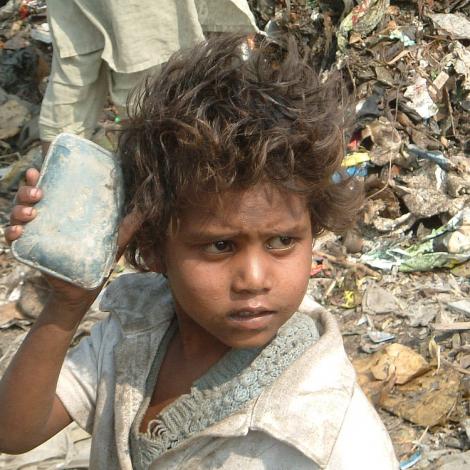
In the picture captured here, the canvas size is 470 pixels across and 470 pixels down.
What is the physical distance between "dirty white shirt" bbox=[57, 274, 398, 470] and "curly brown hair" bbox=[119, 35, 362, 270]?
8.7 inches

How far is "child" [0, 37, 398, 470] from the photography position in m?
1.38

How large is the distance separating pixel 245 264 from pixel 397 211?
10.6 ft

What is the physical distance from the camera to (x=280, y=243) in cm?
143

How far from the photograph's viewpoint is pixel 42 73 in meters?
6.43

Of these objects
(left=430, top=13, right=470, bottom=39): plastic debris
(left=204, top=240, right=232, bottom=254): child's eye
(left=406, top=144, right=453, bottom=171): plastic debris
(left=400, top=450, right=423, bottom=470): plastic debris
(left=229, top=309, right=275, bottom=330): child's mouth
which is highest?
(left=204, top=240, right=232, bottom=254): child's eye

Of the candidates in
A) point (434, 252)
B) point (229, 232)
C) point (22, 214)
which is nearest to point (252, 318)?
point (229, 232)

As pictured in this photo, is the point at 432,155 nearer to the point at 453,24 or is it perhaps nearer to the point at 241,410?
the point at 453,24

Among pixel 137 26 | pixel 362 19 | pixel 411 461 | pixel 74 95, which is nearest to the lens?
pixel 411 461

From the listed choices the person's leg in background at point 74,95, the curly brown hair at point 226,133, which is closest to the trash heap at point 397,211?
the person's leg in background at point 74,95

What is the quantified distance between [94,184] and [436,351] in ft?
7.53

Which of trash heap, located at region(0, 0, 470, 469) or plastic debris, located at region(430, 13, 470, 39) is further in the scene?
plastic debris, located at region(430, 13, 470, 39)

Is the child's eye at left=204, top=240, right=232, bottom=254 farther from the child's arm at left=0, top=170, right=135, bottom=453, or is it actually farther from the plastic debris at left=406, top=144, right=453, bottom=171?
the plastic debris at left=406, top=144, right=453, bottom=171

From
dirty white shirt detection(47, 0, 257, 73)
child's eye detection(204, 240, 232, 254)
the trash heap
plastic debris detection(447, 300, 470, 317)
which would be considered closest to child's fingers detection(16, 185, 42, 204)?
child's eye detection(204, 240, 232, 254)

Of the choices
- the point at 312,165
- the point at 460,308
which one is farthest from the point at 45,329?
the point at 460,308
